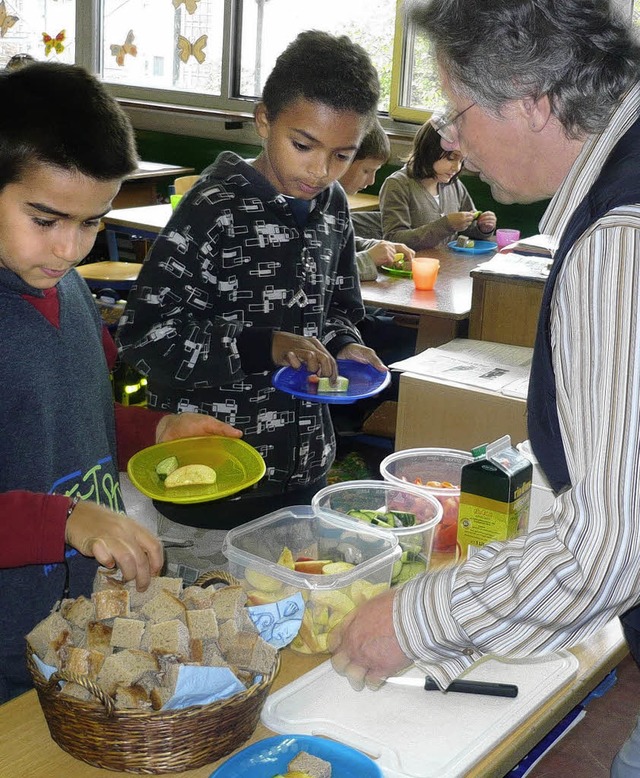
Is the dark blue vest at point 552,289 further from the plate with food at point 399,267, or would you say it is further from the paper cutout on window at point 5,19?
the paper cutout on window at point 5,19

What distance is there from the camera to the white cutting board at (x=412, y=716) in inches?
42.9

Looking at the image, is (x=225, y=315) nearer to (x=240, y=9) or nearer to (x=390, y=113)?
(x=390, y=113)

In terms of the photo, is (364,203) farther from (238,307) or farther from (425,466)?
(425,466)

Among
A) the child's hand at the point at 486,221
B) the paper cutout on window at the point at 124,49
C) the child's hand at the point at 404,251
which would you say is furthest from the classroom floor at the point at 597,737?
the paper cutout on window at the point at 124,49

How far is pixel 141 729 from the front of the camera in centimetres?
97

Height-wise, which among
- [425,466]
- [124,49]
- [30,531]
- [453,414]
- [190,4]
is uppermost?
[190,4]

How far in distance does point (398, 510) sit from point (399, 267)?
7.43ft

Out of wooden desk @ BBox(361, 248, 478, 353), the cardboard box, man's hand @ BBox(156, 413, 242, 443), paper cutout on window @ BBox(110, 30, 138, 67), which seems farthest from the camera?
paper cutout on window @ BBox(110, 30, 138, 67)

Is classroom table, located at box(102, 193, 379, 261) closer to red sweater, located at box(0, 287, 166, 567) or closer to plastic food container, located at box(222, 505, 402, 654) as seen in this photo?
plastic food container, located at box(222, 505, 402, 654)

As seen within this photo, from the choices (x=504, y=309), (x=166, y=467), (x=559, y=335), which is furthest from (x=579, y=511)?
(x=504, y=309)

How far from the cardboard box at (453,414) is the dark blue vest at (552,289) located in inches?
48.9

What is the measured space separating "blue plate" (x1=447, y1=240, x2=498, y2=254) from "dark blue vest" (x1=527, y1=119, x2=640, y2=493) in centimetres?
316

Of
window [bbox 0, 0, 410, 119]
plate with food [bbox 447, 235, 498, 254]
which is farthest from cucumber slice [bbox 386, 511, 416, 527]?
window [bbox 0, 0, 410, 119]

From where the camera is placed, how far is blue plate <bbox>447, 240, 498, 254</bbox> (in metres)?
4.20
